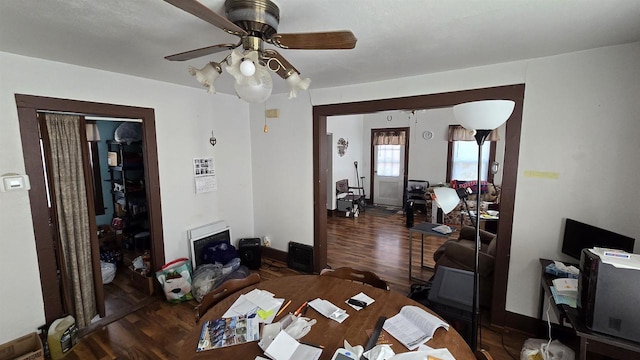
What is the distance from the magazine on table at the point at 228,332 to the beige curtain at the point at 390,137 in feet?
20.3

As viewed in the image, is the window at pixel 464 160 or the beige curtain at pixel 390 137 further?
the beige curtain at pixel 390 137

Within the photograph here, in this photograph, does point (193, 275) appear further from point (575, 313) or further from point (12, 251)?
point (575, 313)

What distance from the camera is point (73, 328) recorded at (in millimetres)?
2188

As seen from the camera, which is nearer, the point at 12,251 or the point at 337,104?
the point at 12,251

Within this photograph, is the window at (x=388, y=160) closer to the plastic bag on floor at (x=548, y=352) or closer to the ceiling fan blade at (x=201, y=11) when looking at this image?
the plastic bag on floor at (x=548, y=352)

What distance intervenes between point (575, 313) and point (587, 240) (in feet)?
2.13

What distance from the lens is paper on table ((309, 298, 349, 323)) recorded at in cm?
144

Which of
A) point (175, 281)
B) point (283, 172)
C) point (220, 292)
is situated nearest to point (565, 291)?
point (220, 292)

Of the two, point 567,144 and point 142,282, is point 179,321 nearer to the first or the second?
point 142,282

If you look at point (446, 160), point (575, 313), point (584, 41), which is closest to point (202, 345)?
point (575, 313)

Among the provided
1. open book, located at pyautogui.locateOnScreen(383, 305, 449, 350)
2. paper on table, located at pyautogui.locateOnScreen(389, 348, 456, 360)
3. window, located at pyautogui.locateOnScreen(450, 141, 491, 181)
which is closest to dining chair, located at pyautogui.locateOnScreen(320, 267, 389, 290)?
open book, located at pyautogui.locateOnScreen(383, 305, 449, 350)

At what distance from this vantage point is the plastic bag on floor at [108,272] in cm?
308

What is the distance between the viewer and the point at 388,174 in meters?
7.18

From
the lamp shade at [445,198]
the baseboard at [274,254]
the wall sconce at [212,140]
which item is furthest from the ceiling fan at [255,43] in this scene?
the baseboard at [274,254]
